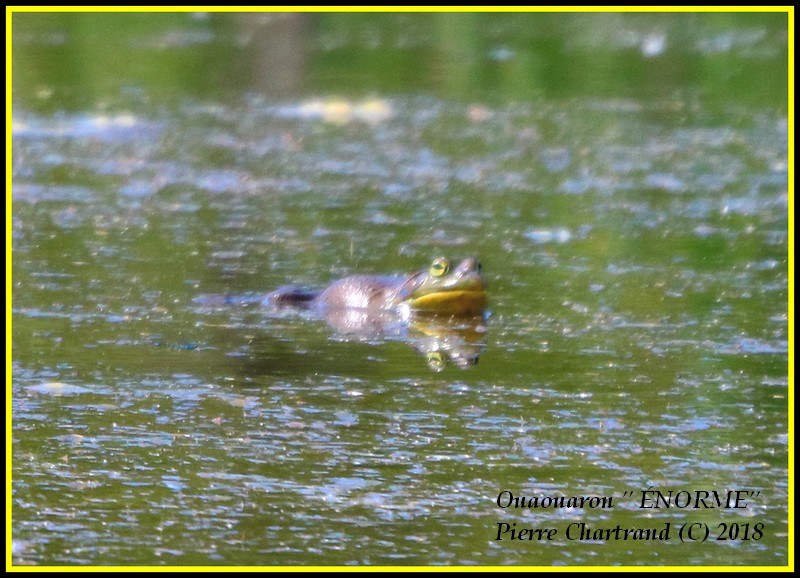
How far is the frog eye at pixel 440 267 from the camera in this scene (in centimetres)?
801

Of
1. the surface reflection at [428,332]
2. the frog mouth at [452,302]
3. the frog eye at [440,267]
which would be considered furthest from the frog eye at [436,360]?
the frog eye at [440,267]

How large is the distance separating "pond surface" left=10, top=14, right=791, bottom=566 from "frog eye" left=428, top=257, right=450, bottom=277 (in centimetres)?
28

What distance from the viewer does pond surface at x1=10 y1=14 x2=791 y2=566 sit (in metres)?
5.10

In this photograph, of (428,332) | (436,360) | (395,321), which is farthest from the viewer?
(395,321)

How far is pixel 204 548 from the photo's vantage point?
4809 millimetres

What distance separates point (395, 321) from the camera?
8.01 meters

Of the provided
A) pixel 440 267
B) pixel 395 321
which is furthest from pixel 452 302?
pixel 395 321

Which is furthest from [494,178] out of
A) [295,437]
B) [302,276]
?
[295,437]

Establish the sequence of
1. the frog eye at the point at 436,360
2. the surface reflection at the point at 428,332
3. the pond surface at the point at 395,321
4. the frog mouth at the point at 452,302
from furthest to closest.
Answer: the frog mouth at the point at 452,302
the surface reflection at the point at 428,332
the frog eye at the point at 436,360
the pond surface at the point at 395,321

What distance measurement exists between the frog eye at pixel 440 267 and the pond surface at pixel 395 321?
28 centimetres

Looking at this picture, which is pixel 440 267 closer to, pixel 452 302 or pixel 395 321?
pixel 452 302

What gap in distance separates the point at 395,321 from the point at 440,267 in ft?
1.25

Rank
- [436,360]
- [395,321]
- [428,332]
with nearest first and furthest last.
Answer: [436,360]
[428,332]
[395,321]

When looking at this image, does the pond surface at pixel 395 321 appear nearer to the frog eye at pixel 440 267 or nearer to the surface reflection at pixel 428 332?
the surface reflection at pixel 428 332
